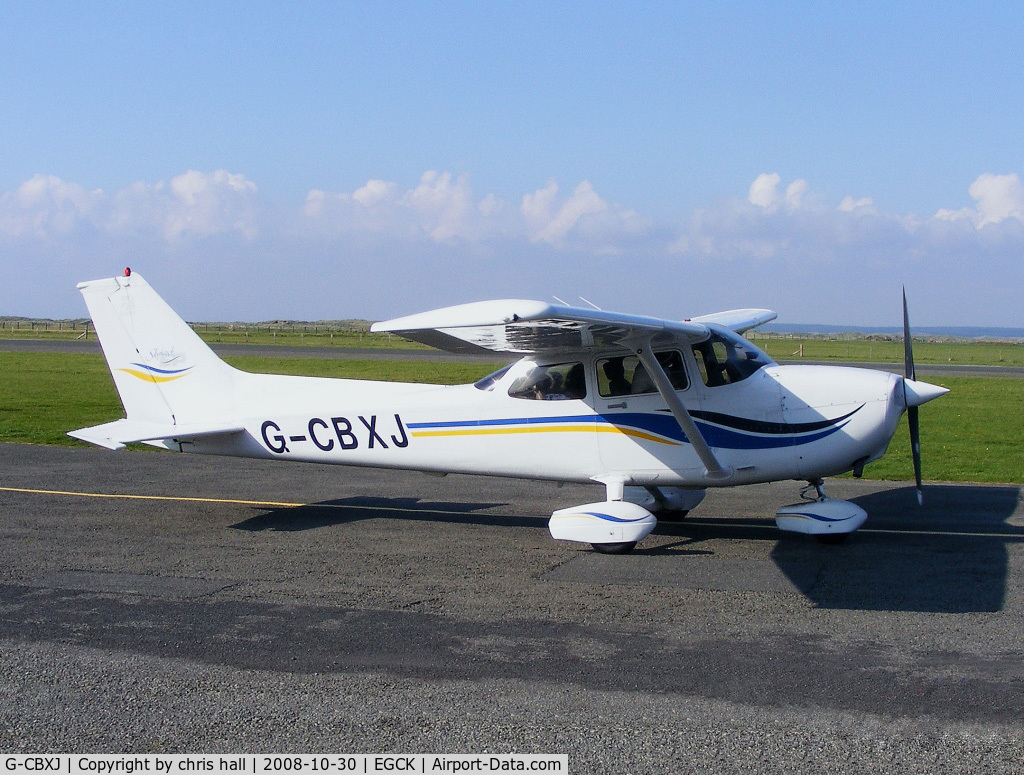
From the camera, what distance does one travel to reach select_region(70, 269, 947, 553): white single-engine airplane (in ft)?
31.0

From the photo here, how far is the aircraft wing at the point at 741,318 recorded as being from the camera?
12302mm

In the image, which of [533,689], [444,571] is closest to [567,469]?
[444,571]

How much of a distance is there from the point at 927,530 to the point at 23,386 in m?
28.7

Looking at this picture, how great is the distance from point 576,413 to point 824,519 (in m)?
2.80

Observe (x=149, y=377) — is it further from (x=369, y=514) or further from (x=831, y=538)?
(x=831, y=538)

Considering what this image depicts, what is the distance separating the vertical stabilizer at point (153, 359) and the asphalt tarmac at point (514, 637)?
1317 millimetres

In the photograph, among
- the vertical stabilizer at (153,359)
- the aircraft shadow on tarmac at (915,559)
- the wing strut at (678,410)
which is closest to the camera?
the aircraft shadow on tarmac at (915,559)

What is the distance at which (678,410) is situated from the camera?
9391 mm

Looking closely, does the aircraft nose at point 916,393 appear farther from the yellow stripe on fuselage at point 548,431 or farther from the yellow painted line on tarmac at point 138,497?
the yellow painted line on tarmac at point 138,497

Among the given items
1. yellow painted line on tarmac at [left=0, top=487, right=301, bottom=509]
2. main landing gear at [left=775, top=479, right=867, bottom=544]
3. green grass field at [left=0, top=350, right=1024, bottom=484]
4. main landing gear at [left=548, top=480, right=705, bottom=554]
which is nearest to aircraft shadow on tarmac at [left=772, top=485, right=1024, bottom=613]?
main landing gear at [left=775, top=479, right=867, bottom=544]

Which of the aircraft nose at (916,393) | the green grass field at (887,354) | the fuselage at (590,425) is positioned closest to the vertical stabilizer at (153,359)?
the fuselage at (590,425)

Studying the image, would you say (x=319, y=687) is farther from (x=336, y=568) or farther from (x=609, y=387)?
(x=609, y=387)

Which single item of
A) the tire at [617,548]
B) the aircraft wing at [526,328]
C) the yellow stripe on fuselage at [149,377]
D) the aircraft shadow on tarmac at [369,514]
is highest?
the aircraft wing at [526,328]

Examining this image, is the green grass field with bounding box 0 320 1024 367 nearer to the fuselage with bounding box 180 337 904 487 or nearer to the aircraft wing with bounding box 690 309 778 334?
the aircraft wing with bounding box 690 309 778 334
